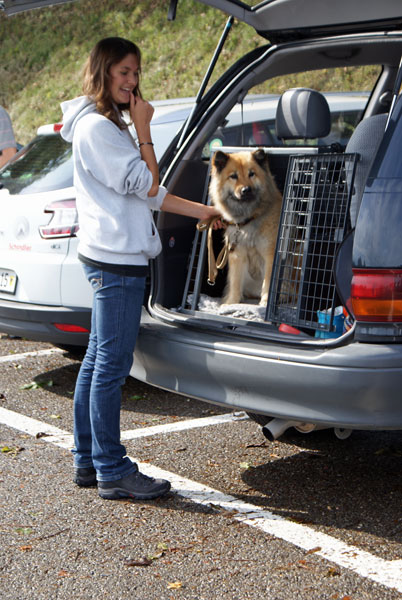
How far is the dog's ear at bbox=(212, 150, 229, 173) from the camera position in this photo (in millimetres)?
4426

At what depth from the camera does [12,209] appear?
5.24 m

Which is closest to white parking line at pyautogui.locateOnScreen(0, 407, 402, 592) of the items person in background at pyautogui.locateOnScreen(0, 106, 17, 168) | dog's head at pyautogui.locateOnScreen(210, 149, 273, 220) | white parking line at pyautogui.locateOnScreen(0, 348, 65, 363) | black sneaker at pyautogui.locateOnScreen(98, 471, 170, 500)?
black sneaker at pyautogui.locateOnScreen(98, 471, 170, 500)

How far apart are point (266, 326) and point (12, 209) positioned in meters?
2.28

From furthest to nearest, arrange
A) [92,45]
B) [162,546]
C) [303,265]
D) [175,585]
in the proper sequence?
[92,45]
[303,265]
[162,546]
[175,585]

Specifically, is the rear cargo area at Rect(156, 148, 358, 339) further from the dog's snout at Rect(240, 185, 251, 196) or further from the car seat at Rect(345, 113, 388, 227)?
the dog's snout at Rect(240, 185, 251, 196)

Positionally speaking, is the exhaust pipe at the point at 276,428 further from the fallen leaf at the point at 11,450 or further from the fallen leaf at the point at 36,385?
the fallen leaf at the point at 36,385

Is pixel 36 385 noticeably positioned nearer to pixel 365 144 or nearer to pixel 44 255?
pixel 44 255

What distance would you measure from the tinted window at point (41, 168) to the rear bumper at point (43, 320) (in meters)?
0.84

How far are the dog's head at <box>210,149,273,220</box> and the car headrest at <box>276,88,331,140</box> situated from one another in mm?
370

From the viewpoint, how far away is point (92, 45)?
2309 centimetres

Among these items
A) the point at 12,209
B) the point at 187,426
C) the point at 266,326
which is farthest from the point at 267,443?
the point at 12,209

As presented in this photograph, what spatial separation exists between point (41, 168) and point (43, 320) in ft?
4.13

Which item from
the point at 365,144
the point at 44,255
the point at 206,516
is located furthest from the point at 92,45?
→ the point at 206,516

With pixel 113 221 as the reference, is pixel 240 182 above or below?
above
